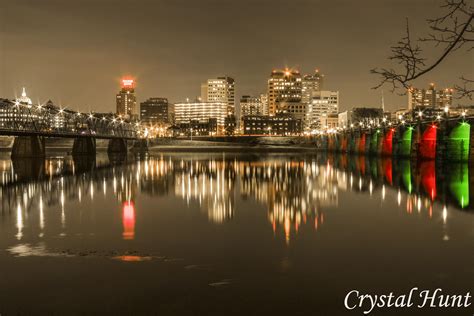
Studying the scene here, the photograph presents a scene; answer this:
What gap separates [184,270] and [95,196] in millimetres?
20843

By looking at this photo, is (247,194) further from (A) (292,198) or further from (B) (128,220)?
(B) (128,220)

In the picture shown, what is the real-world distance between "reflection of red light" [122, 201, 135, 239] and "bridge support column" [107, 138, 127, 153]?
11770 cm

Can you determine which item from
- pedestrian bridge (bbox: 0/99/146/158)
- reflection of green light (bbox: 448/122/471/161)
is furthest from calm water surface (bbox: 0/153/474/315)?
pedestrian bridge (bbox: 0/99/146/158)

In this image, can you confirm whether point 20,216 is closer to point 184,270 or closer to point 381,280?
point 184,270

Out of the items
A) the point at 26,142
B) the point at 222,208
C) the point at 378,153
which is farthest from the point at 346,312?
the point at 378,153

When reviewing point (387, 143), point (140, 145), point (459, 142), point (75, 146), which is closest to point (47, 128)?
point (75, 146)

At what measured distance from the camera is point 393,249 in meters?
17.3

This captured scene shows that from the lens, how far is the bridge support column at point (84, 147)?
116444mm

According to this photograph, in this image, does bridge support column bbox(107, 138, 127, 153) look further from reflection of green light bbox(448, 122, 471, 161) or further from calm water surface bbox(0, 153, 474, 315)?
calm water surface bbox(0, 153, 474, 315)

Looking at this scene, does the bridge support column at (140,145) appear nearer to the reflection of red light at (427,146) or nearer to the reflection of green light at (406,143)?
the reflection of green light at (406,143)

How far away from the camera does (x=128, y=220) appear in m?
24.1

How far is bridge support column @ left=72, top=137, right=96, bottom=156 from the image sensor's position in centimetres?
11644
